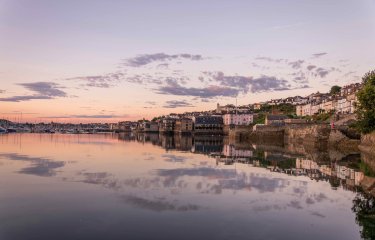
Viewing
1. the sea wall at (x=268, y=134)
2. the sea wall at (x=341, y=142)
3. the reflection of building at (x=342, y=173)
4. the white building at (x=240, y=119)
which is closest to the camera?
the reflection of building at (x=342, y=173)

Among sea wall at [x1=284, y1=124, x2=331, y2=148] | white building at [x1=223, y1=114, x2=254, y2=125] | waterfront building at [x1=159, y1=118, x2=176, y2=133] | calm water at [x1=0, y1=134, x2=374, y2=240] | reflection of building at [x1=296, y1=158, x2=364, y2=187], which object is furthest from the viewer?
waterfront building at [x1=159, y1=118, x2=176, y2=133]

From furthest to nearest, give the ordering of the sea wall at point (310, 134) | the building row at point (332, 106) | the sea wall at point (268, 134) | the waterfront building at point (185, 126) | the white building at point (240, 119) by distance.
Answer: the waterfront building at point (185, 126) → the white building at point (240, 119) → the building row at point (332, 106) → the sea wall at point (268, 134) → the sea wall at point (310, 134)

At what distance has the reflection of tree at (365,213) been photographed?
11.6m

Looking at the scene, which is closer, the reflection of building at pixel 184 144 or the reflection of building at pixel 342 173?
the reflection of building at pixel 342 173

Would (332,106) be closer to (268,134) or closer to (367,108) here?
(268,134)

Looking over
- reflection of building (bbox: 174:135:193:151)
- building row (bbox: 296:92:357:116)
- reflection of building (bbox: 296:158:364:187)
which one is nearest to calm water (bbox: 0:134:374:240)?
reflection of building (bbox: 296:158:364:187)

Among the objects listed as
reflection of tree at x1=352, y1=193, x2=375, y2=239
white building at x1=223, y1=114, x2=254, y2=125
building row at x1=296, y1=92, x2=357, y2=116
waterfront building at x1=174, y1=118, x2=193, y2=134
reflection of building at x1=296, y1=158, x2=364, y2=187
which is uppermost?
building row at x1=296, y1=92, x2=357, y2=116

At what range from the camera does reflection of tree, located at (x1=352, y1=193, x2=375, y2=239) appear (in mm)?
11633

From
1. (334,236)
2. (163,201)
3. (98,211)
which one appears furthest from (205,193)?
(334,236)

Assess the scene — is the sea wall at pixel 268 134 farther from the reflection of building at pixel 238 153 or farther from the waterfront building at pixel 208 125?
the waterfront building at pixel 208 125

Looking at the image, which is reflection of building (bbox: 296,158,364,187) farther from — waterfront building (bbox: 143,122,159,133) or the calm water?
waterfront building (bbox: 143,122,159,133)

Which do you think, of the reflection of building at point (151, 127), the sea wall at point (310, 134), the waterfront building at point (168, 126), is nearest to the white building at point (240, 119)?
the waterfront building at point (168, 126)

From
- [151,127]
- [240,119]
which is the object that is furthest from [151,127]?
[240,119]

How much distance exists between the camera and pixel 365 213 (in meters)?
13.8
